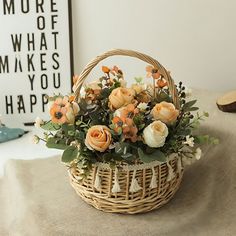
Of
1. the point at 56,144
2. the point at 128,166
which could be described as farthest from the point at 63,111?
the point at 128,166

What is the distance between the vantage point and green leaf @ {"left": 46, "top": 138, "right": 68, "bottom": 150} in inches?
39.3

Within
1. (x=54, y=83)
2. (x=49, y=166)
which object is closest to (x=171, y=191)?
(x=49, y=166)

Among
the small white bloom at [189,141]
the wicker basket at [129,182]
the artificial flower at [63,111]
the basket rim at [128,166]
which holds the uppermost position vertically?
the artificial flower at [63,111]

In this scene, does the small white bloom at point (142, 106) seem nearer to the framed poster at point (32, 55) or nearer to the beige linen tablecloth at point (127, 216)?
the beige linen tablecloth at point (127, 216)

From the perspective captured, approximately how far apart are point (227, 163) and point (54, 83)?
26.6 inches

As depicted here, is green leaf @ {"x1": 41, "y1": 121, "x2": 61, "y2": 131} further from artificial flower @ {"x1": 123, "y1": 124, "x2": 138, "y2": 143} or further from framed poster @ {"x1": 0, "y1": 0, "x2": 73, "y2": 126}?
framed poster @ {"x1": 0, "y1": 0, "x2": 73, "y2": 126}

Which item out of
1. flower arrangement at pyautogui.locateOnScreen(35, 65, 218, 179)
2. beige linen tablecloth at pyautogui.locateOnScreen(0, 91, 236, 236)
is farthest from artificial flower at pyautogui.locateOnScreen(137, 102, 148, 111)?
beige linen tablecloth at pyautogui.locateOnScreen(0, 91, 236, 236)

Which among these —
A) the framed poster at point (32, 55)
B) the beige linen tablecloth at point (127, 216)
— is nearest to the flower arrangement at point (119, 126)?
the beige linen tablecloth at point (127, 216)

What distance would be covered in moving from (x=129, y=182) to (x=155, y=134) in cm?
13

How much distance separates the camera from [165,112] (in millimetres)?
979

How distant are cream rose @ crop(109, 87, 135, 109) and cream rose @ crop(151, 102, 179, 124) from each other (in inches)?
2.3

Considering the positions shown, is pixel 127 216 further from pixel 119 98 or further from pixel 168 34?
pixel 168 34

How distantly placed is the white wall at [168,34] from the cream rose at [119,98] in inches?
23.6

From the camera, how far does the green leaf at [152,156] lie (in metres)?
0.94
